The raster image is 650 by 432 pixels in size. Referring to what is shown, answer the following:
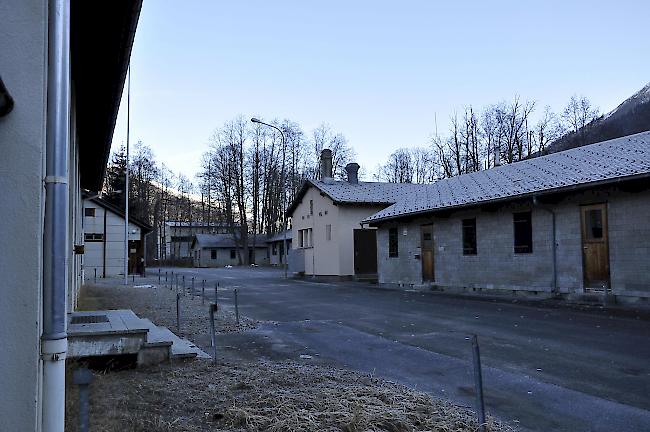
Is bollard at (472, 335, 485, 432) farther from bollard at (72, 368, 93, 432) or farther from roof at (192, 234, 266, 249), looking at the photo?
roof at (192, 234, 266, 249)

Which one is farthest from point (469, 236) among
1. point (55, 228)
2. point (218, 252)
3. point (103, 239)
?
point (218, 252)

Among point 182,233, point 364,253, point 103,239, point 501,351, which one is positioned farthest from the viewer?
point 182,233

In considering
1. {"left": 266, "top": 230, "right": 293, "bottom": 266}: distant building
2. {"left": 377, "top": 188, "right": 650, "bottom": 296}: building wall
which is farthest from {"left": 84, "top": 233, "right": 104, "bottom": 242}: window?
{"left": 266, "top": 230, "right": 293, "bottom": 266}: distant building

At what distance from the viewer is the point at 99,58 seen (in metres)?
6.17

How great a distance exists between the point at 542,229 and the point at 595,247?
2.03 meters

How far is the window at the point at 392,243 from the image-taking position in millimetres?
26672

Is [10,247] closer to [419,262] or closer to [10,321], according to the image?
[10,321]

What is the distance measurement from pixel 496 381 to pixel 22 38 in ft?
20.3

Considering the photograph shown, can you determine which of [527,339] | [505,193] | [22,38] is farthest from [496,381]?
[505,193]

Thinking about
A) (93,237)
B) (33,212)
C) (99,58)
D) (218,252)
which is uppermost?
(99,58)

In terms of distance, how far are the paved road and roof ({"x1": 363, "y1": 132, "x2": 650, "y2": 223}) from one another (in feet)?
12.9

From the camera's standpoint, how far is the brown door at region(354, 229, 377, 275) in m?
32.2

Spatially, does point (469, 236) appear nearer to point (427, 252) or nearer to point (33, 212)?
point (427, 252)

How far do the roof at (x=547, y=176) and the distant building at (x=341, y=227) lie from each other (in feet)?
15.0
